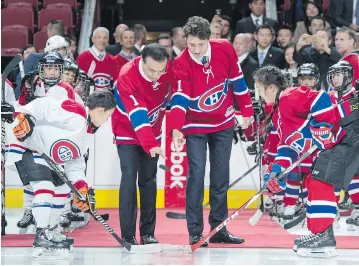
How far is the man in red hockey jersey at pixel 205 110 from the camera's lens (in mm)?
5160

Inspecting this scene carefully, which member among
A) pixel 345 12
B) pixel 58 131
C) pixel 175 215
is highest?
pixel 345 12

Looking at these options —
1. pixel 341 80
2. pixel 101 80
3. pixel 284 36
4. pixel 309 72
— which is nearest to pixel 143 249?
pixel 341 80

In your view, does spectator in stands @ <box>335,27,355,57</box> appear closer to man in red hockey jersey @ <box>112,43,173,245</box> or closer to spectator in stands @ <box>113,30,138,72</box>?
spectator in stands @ <box>113,30,138,72</box>

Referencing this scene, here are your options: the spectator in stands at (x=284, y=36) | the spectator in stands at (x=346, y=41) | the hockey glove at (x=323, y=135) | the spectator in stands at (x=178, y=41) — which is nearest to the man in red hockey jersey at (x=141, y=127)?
the hockey glove at (x=323, y=135)

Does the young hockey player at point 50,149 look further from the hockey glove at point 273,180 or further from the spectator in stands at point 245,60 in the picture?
the spectator in stands at point 245,60

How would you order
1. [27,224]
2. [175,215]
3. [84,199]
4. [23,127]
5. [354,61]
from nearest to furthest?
[23,127]
[84,199]
[27,224]
[354,61]
[175,215]

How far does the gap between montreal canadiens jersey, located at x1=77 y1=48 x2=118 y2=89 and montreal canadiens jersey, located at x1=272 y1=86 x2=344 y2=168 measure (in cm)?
220

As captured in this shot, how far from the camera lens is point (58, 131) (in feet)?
16.7

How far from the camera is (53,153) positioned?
5105mm

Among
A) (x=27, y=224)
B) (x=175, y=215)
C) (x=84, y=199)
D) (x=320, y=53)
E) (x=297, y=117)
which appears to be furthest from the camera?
(x=320, y=53)

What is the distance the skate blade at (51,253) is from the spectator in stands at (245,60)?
3.27m

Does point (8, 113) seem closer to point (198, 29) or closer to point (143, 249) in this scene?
point (143, 249)

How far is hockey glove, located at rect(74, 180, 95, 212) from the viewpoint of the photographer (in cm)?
507

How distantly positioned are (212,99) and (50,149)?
3.07ft
